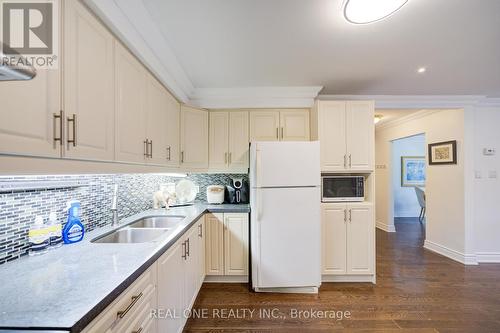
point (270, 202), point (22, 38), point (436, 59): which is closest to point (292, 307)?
point (270, 202)

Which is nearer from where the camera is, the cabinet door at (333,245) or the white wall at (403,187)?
the cabinet door at (333,245)

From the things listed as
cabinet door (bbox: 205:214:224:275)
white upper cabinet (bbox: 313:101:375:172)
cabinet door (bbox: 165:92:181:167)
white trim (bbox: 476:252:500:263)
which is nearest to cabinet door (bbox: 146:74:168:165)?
cabinet door (bbox: 165:92:181:167)

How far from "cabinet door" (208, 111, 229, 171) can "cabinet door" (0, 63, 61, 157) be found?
207cm

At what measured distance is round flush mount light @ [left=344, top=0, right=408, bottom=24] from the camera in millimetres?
1320

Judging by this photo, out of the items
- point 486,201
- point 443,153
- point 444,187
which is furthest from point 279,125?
point 486,201

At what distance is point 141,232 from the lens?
179cm

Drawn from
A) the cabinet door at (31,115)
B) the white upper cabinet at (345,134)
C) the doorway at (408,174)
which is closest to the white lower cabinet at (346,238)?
the white upper cabinet at (345,134)

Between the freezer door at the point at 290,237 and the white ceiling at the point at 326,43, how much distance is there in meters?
1.33

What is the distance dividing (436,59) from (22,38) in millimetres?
3078

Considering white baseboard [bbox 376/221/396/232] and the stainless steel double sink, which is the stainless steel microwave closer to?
the stainless steel double sink

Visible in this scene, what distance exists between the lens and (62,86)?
94cm

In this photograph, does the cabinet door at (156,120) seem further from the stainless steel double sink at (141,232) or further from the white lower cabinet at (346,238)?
the white lower cabinet at (346,238)

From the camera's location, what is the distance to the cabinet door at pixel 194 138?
272cm

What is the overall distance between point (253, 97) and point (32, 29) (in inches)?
90.4
